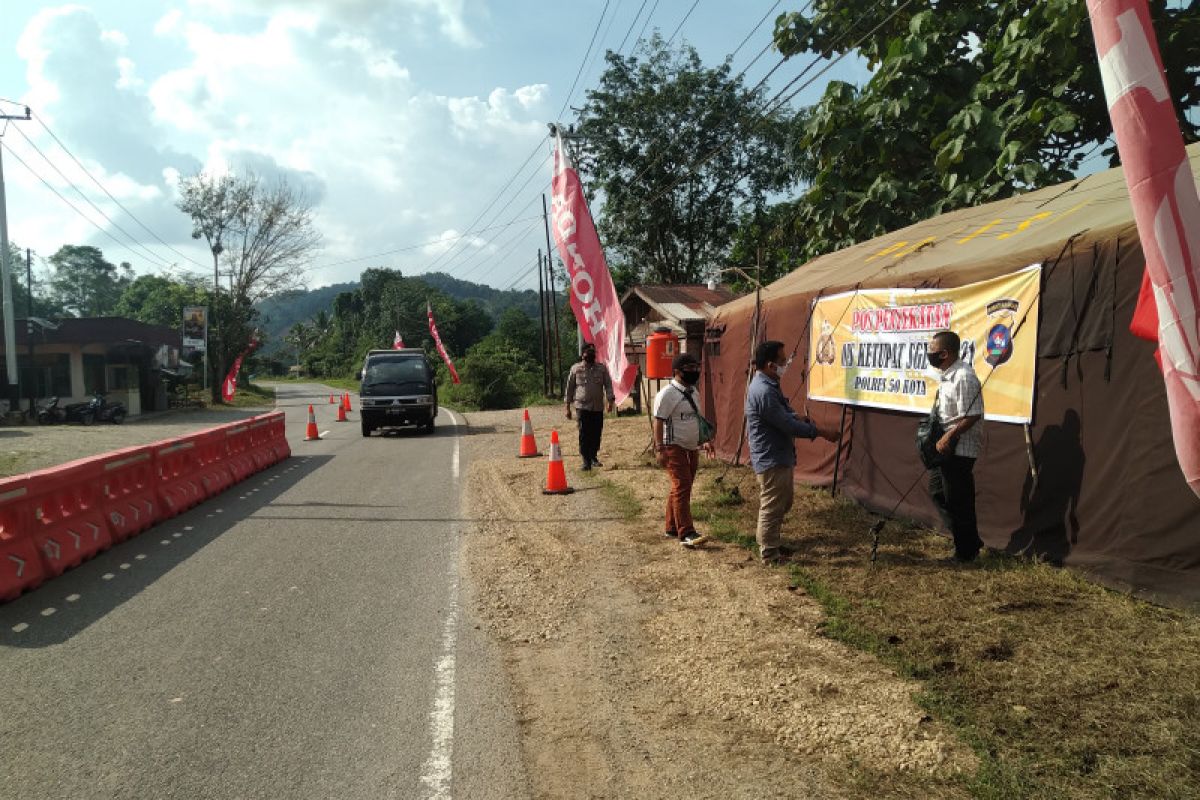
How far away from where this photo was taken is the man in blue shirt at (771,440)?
6605mm

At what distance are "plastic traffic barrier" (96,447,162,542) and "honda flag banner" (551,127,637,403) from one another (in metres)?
5.93

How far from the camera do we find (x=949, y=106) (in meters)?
13.7

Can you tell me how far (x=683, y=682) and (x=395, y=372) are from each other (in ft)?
57.6

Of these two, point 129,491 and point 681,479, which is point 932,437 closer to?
point 681,479

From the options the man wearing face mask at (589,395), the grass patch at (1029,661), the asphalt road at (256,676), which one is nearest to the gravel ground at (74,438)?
Result: the man wearing face mask at (589,395)

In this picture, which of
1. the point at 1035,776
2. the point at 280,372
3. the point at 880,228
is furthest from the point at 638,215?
the point at 280,372

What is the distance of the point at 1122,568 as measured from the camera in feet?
17.5

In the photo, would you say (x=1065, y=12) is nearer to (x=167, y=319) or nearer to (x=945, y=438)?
(x=945, y=438)

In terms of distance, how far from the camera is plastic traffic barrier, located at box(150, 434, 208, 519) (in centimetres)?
942

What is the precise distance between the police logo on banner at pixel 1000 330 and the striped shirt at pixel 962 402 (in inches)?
22.5

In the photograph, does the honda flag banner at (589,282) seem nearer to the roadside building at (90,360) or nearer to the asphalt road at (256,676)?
the asphalt road at (256,676)

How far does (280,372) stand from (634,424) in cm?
12323

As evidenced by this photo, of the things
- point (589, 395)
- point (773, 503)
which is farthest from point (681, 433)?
point (589, 395)

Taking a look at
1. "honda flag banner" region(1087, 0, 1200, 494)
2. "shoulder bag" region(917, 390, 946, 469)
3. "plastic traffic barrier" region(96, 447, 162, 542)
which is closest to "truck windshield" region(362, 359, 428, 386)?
"plastic traffic barrier" region(96, 447, 162, 542)
